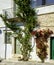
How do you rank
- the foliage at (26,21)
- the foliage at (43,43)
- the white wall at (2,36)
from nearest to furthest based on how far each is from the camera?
the foliage at (43,43) < the foliage at (26,21) < the white wall at (2,36)

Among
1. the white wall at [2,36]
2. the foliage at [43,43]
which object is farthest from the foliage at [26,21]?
the white wall at [2,36]

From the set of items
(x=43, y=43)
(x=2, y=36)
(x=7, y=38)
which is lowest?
(x=7, y=38)

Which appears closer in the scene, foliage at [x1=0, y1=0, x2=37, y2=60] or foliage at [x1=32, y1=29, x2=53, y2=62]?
foliage at [x1=32, y1=29, x2=53, y2=62]

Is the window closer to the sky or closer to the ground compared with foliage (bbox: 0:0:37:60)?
closer to the ground

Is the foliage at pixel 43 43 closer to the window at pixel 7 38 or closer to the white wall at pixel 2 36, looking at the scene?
the white wall at pixel 2 36

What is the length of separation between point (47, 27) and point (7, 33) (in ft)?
20.3

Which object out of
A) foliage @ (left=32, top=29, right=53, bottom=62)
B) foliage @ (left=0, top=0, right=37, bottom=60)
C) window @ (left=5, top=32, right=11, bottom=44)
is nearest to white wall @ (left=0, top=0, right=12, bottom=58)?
window @ (left=5, top=32, right=11, bottom=44)

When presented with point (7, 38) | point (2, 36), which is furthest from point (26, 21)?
point (2, 36)

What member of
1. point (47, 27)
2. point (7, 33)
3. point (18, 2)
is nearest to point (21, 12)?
point (18, 2)

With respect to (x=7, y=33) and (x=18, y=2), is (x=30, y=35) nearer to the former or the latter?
(x=18, y=2)

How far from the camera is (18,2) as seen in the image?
25.8 meters

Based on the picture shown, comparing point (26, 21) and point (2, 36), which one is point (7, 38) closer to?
point (2, 36)

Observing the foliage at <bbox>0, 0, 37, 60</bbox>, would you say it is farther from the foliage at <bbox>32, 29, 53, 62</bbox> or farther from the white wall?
the white wall

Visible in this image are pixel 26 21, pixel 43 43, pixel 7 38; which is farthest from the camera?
pixel 7 38
